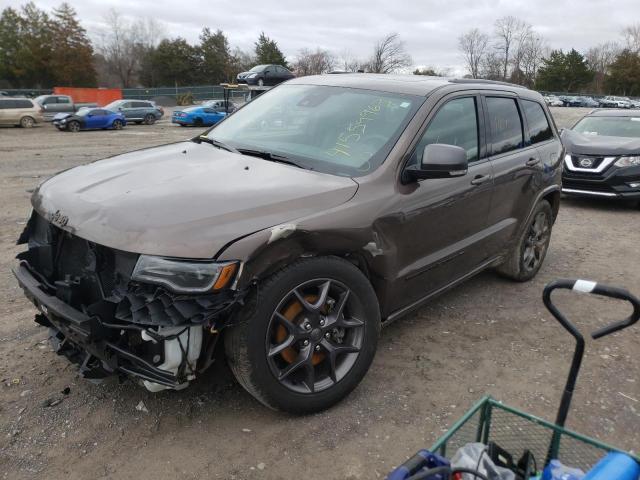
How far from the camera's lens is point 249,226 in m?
2.44

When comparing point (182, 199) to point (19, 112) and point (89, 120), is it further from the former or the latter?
point (19, 112)

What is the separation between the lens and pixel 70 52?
186 feet

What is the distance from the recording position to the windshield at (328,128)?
10.4ft

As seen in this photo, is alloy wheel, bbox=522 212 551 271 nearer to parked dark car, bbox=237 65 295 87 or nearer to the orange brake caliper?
the orange brake caliper

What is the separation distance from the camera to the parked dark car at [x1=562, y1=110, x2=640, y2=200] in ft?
27.1

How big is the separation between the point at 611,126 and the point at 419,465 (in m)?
9.79

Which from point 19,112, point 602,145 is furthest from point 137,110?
point 602,145

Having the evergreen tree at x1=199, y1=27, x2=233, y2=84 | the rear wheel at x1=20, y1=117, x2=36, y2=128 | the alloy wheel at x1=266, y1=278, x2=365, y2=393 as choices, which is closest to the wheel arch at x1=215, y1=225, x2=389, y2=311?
the alloy wheel at x1=266, y1=278, x2=365, y2=393

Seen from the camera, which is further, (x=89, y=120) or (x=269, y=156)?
(x=89, y=120)

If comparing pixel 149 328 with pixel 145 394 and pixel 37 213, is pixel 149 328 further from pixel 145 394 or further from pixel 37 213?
pixel 37 213

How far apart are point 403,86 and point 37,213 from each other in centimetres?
247

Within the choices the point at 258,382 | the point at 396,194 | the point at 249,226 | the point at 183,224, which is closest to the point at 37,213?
the point at 183,224

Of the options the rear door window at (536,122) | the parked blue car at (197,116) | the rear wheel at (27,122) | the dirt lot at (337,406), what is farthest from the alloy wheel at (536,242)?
the rear wheel at (27,122)

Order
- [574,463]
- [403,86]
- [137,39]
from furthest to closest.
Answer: [137,39], [403,86], [574,463]
